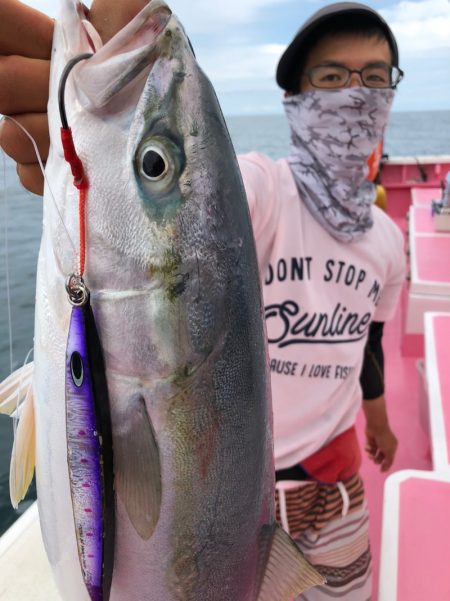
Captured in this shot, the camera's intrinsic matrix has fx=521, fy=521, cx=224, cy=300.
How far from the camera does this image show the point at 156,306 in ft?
2.31

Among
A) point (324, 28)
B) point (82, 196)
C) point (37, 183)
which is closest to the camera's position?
point (82, 196)

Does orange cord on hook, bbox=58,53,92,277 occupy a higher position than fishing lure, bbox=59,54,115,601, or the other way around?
orange cord on hook, bbox=58,53,92,277

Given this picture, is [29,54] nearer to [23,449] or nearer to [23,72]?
[23,72]

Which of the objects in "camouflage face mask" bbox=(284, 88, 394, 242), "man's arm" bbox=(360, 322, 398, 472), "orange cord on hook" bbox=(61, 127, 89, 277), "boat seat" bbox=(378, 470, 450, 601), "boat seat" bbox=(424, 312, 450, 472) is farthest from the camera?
"man's arm" bbox=(360, 322, 398, 472)

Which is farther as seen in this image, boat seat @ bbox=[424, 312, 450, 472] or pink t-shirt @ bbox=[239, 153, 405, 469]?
boat seat @ bbox=[424, 312, 450, 472]

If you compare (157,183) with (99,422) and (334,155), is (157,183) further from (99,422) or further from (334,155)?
(334,155)

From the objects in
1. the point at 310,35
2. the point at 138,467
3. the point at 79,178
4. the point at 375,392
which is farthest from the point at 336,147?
the point at 138,467

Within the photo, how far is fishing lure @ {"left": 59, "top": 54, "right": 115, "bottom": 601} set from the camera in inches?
27.0

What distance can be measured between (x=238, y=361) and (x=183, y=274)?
0.51 feet

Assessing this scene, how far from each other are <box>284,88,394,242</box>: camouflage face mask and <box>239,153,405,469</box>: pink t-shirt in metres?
0.05

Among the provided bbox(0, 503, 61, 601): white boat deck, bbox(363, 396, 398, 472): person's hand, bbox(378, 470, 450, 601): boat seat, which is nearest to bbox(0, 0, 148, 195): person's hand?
bbox(378, 470, 450, 601): boat seat

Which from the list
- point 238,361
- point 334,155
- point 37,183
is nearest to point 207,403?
point 238,361

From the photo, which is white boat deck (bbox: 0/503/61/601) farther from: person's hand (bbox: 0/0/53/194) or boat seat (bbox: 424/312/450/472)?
person's hand (bbox: 0/0/53/194)

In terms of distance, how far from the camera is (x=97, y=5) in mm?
744
